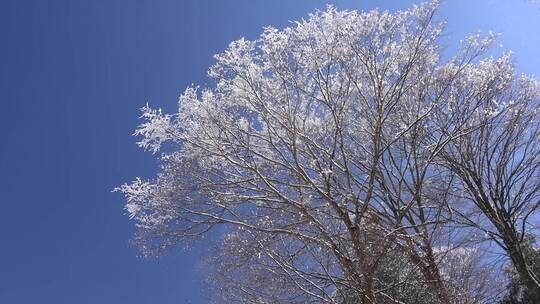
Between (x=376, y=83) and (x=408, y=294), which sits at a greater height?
(x=376, y=83)

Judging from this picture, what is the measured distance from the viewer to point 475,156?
10.3 metres

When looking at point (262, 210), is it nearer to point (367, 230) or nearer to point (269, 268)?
point (269, 268)

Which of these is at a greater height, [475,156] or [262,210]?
[475,156]

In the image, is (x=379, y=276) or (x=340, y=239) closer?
(x=340, y=239)

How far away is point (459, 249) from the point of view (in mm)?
9555

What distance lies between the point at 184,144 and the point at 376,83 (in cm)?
315

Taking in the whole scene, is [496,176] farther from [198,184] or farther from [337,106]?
[198,184]

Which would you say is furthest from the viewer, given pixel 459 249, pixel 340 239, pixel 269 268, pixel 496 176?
pixel 496 176

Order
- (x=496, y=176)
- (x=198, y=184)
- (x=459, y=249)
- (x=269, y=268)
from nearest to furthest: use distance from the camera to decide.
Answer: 1. (x=269, y=268)
2. (x=198, y=184)
3. (x=459, y=249)
4. (x=496, y=176)

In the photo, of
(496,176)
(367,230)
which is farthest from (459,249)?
(367,230)

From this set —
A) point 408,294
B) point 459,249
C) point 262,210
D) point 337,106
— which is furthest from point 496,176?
point 262,210

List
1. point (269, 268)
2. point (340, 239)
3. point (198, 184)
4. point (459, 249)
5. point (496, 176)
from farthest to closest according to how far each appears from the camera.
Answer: point (496, 176), point (459, 249), point (198, 184), point (269, 268), point (340, 239)

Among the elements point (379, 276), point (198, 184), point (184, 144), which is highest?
point (184, 144)

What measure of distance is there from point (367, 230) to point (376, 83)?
2452 mm
